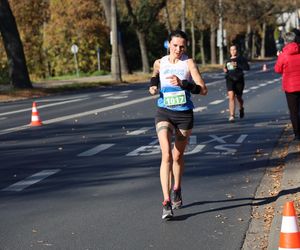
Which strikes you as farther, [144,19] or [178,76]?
[144,19]

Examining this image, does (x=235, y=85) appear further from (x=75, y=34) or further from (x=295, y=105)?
(x=75, y=34)

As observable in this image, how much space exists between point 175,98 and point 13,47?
27.4 meters

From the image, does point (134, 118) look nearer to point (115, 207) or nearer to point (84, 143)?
point (84, 143)

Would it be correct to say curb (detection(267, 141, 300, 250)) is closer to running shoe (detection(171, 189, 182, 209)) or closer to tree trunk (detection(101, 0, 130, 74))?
running shoe (detection(171, 189, 182, 209))

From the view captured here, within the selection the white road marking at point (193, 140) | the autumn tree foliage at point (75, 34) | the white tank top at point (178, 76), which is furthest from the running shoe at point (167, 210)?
the autumn tree foliage at point (75, 34)

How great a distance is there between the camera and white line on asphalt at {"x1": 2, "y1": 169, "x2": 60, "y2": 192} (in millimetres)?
8992

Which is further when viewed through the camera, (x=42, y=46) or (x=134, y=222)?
(x=42, y=46)

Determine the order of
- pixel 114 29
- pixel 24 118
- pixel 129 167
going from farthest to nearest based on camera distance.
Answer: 1. pixel 114 29
2. pixel 24 118
3. pixel 129 167

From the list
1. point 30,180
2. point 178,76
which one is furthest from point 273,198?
point 30,180

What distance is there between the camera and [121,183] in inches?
363

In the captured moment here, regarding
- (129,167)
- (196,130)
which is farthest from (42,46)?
(129,167)

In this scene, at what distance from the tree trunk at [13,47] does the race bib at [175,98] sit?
26830 millimetres

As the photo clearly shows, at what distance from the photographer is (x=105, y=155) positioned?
11844mm

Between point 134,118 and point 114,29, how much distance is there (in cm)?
2205
